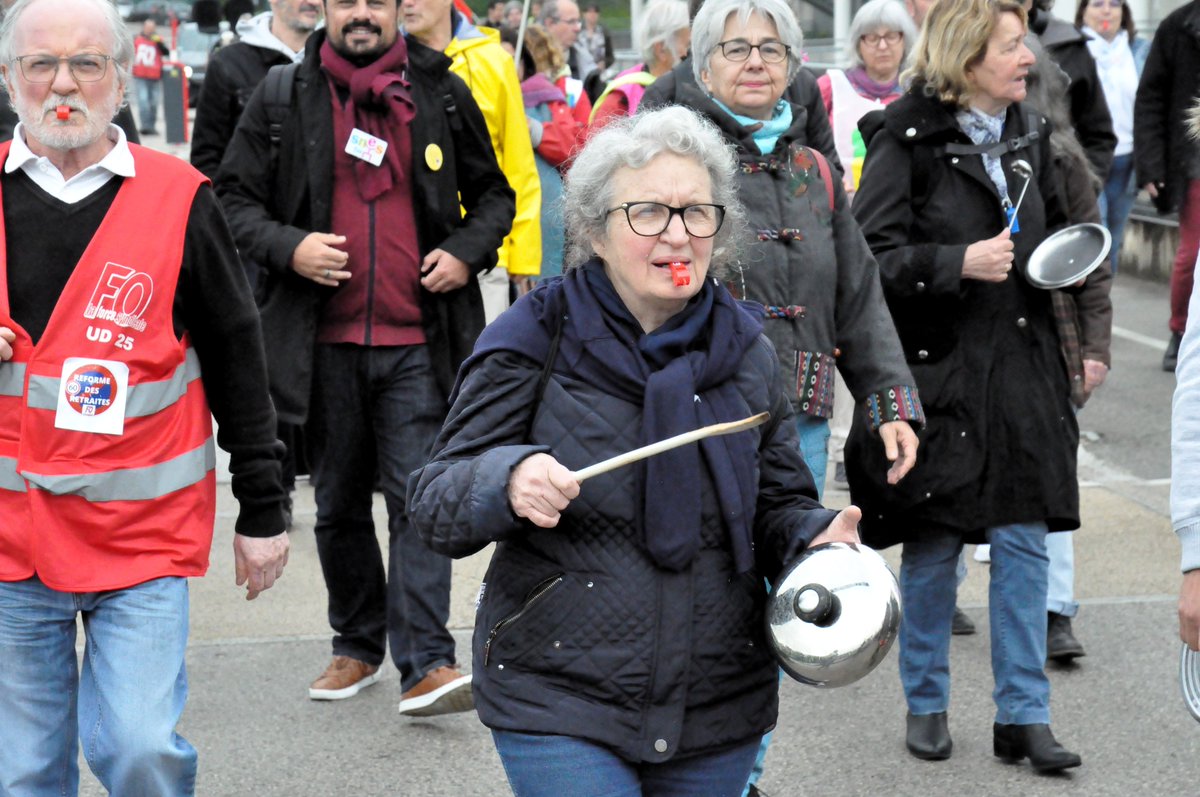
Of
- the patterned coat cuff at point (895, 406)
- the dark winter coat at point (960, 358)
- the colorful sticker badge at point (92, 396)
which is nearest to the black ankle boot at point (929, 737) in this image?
the dark winter coat at point (960, 358)

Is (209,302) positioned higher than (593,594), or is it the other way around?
(209,302)

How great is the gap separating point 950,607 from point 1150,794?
0.71 metres

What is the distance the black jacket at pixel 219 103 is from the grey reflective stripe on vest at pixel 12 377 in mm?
3296

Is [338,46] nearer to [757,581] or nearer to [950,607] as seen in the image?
[950,607]

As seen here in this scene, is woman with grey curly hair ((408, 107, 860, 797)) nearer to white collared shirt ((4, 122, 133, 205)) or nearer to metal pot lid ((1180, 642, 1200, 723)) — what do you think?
metal pot lid ((1180, 642, 1200, 723))

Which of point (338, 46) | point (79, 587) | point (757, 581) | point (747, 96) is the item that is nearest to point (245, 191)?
point (338, 46)

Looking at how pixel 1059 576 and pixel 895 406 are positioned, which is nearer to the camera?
pixel 895 406

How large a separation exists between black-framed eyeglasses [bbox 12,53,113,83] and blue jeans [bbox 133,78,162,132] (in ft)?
Answer: 90.8

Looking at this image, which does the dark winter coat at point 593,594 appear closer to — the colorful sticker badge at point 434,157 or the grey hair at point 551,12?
the colorful sticker badge at point 434,157

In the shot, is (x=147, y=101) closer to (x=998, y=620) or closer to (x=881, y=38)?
(x=881, y=38)

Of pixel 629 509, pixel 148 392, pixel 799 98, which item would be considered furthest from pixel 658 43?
pixel 629 509

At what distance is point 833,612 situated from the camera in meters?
2.93

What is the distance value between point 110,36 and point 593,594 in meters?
1.56

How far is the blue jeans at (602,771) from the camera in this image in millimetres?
2945
